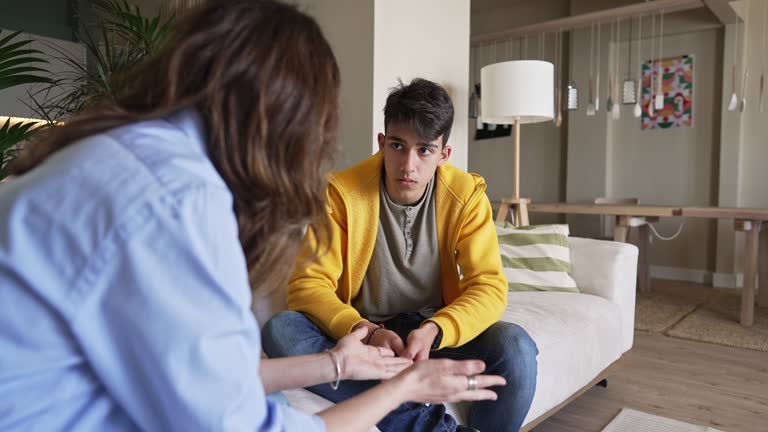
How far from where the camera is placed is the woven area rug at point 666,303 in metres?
3.53

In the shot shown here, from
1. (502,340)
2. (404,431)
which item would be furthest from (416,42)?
(404,431)

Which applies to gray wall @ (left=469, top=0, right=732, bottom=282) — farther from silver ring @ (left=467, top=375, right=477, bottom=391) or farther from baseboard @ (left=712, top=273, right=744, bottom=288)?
silver ring @ (left=467, top=375, right=477, bottom=391)

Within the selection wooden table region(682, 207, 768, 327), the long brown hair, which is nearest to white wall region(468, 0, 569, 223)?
wooden table region(682, 207, 768, 327)

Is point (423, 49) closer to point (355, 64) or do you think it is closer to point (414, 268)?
point (355, 64)

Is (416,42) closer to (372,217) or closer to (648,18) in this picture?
(372,217)

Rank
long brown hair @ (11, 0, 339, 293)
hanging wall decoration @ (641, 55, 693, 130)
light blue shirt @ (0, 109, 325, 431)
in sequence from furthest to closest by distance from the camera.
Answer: hanging wall decoration @ (641, 55, 693, 130)
long brown hair @ (11, 0, 339, 293)
light blue shirt @ (0, 109, 325, 431)

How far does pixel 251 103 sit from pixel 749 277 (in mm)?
3706

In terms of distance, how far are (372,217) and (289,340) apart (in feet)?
1.36

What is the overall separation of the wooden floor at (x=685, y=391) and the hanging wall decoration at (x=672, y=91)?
2.79 meters

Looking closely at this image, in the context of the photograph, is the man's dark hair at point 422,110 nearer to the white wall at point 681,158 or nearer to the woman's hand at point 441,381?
the woman's hand at point 441,381

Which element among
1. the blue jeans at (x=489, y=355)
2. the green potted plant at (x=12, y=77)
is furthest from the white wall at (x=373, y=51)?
the blue jeans at (x=489, y=355)

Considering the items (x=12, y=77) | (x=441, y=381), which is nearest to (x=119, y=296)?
(x=441, y=381)

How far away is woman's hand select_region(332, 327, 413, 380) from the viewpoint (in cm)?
104

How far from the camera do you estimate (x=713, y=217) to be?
12.4ft
